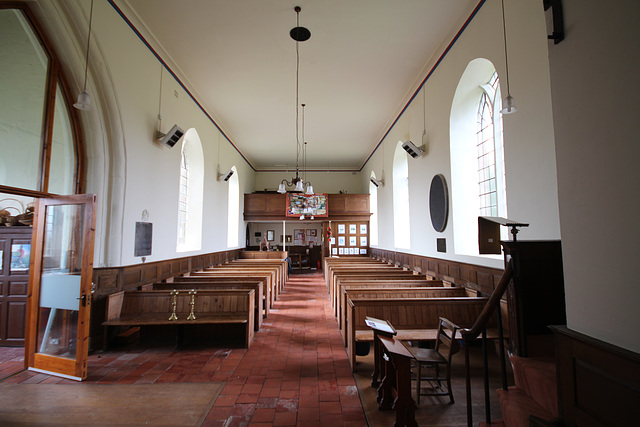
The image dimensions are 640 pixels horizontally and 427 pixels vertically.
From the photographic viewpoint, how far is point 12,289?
4.44 metres

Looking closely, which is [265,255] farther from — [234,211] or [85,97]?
[85,97]

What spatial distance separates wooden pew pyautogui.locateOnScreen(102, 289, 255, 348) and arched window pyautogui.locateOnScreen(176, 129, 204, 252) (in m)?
2.86

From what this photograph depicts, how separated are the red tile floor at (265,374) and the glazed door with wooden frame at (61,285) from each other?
0.82ft

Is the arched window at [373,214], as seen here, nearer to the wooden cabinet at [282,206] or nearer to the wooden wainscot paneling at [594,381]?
the wooden cabinet at [282,206]

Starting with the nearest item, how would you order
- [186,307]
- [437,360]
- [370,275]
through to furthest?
[437,360], [186,307], [370,275]

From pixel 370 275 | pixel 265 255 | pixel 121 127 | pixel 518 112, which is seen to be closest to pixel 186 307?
pixel 121 127

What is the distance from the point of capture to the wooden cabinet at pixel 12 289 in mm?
4422

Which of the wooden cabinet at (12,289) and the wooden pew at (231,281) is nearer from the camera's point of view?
the wooden cabinet at (12,289)

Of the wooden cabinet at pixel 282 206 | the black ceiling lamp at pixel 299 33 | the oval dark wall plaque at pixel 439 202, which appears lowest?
the oval dark wall plaque at pixel 439 202

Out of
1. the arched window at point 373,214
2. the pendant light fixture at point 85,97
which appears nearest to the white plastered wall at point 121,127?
the pendant light fixture at point 85,97

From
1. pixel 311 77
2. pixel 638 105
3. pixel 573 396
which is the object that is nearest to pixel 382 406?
pixel 573 396

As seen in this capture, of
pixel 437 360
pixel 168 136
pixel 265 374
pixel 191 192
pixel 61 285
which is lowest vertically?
pixel 265 374

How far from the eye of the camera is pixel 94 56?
13.3ft

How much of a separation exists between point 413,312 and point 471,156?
2877 mm
